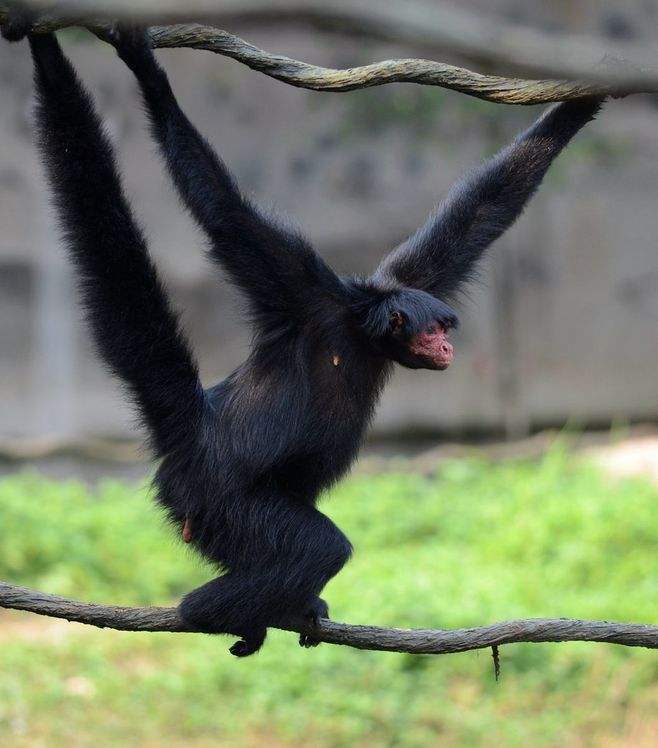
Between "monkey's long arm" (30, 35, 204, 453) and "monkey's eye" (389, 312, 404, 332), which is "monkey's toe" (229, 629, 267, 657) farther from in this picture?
"monkey's eye" (389, 312, 404, 332)

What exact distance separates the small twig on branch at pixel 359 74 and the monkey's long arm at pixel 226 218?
0.19 metres

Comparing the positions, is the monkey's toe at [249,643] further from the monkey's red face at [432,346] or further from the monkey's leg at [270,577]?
the monkey's red face at [432,346]

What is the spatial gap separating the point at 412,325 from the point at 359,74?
47.3 inches

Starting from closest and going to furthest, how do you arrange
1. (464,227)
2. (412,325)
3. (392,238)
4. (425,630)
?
(425,630), (412,325), (464,227), (392,238)

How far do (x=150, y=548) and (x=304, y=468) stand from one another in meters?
6.16

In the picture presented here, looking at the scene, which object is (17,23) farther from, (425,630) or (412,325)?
(425,630)

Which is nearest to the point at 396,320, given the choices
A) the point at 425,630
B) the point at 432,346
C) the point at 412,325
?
the point at 412,325

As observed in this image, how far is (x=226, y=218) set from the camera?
4.27 m

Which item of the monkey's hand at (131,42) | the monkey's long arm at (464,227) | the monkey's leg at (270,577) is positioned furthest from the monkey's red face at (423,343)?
the monkey's hand at (131,42)

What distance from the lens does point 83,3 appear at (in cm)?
166

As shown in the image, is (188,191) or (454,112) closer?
(188,191)

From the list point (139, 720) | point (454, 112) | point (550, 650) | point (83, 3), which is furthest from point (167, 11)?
point (454, 112)

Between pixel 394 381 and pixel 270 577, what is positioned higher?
pixel 394 381

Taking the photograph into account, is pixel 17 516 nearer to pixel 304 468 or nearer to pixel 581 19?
pixel 304 468
